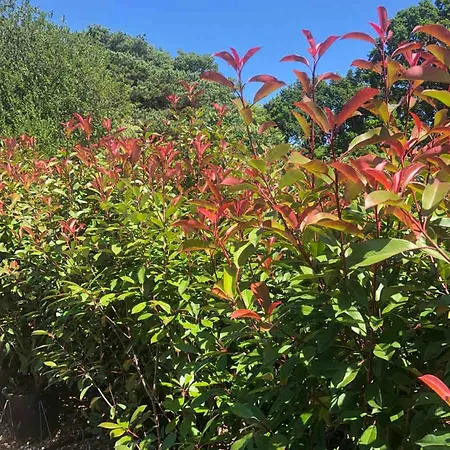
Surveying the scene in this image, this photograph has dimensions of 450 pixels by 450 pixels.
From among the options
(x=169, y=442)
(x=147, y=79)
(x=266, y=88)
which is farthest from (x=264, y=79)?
(x=147, y=79)

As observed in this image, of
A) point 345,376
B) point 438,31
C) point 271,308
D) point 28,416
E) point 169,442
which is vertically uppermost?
point 438,31

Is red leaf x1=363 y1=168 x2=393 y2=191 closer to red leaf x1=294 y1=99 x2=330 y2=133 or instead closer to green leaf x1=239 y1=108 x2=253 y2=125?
red leaf x1=294 y1=99 x2=330 y2=133

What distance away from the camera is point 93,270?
2.36 m

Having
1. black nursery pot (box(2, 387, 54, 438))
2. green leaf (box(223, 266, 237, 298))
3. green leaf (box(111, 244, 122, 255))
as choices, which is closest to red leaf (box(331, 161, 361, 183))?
green leaf (box(223, 266, 237, 298))

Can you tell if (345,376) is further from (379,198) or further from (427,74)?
(427,74)

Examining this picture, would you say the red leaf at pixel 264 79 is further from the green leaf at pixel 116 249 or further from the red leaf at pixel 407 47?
the green leaf at pixel 116 249

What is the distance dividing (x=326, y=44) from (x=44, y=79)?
17.9 meters

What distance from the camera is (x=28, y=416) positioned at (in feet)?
11.2

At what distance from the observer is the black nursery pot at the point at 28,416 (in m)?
3.41

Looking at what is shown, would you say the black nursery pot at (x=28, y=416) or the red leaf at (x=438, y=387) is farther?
the black nursery pot at (x=28, y=416)

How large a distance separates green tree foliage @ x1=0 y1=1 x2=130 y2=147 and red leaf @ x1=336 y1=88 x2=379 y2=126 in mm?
13936

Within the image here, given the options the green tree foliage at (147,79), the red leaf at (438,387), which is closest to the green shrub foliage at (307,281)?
the red leaf at (438,387)

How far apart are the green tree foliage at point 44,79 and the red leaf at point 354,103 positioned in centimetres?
1394

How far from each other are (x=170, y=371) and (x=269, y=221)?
3.49 ft
